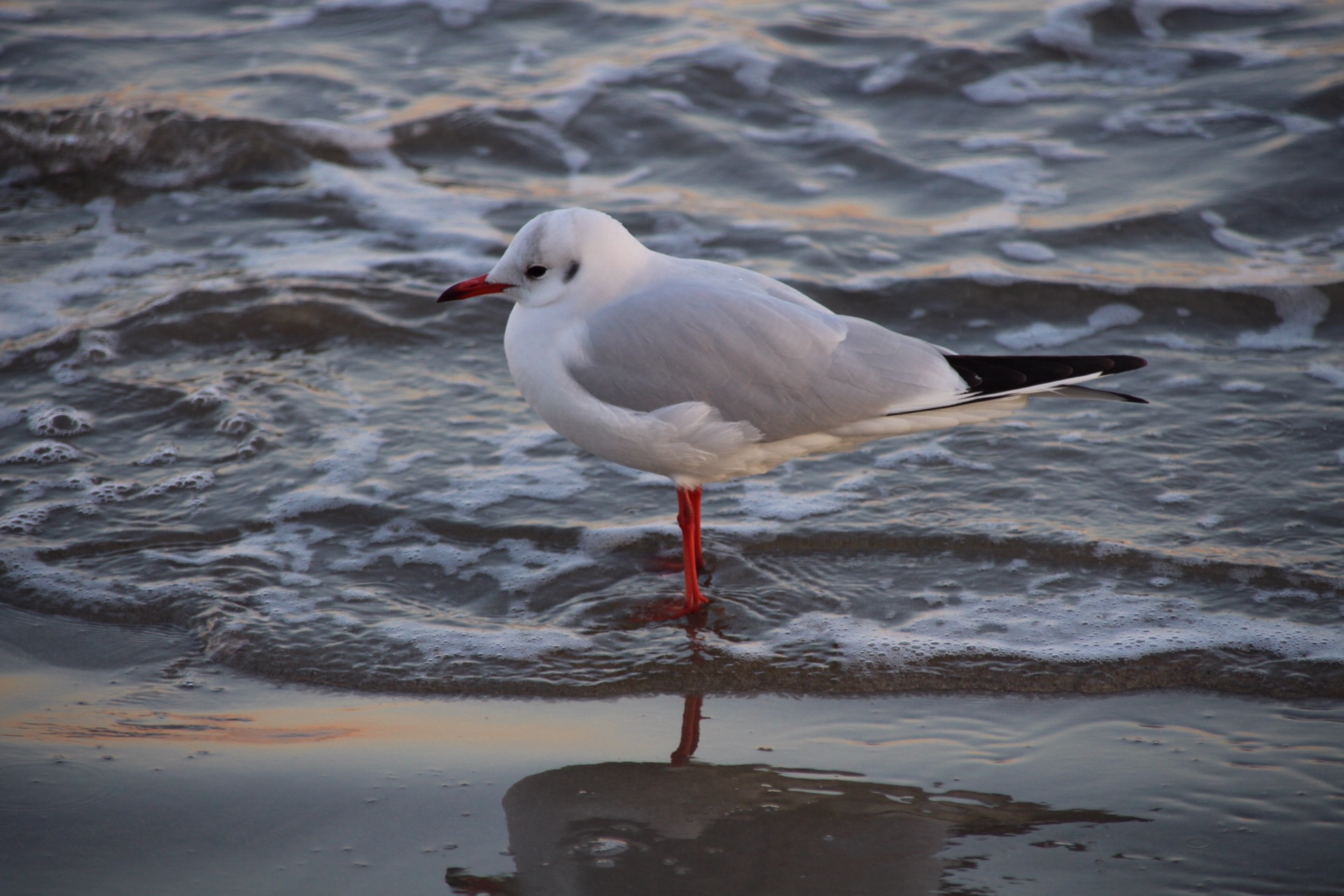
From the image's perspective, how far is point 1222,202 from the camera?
7098 mm

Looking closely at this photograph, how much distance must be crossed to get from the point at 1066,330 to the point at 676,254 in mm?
2169

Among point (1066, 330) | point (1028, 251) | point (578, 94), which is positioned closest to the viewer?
point (1066, 330)

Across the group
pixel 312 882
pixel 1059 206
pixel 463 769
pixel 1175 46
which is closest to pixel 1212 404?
pixel 1059 206

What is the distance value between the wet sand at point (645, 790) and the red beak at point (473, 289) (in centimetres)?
132

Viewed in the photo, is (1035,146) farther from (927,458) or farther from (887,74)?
(927,458)

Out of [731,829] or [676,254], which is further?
[676,254]

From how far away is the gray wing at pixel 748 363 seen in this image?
3.71 m

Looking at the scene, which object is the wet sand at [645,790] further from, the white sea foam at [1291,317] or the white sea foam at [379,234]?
the white sea foam at [379,234]

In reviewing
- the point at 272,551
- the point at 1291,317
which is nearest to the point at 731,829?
the point at 272,551

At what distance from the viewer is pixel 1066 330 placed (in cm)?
605

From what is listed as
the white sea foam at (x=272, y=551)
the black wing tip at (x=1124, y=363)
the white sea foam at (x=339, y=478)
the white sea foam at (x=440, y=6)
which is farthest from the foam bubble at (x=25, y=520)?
the white sea foam at (x=440, y=6)

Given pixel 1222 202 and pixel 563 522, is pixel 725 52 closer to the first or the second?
pixel 1222 202

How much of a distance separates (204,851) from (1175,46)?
9064 millimetres

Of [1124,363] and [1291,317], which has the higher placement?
[1291,317]
